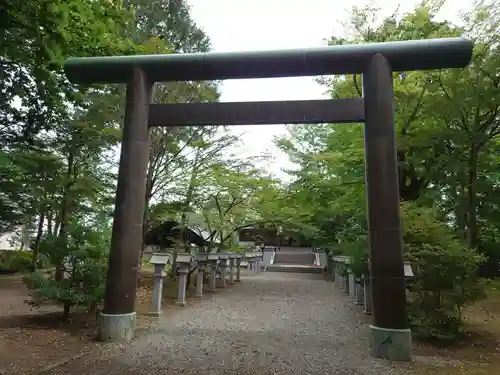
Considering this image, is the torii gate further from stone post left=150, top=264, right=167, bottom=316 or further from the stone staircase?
the stone staircase

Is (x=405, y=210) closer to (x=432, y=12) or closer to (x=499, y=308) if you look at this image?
(x=499, y=308)

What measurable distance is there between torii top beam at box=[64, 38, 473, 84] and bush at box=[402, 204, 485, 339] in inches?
119

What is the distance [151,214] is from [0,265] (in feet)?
34.0

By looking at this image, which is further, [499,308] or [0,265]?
[0,265]

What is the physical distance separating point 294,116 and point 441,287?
369cm

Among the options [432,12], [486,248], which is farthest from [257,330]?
[486,248]

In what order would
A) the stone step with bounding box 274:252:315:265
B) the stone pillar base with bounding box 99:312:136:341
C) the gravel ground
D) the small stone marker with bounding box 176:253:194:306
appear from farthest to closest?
the stone step with bounding box 274:252:315:265 → the small stone marker with bounding box 176:253:194:306 → the stone pillar base with bounding box 99:312:136:341 → the gravel ground

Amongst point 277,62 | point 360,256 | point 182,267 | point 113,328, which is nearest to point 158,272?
point 182,267

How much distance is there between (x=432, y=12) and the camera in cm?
1018

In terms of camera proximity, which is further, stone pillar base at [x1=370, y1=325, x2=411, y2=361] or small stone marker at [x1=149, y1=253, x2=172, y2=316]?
small stone marker at [x1=149, y1=253, x2=172, y2=316]

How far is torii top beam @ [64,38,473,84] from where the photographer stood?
221 inches

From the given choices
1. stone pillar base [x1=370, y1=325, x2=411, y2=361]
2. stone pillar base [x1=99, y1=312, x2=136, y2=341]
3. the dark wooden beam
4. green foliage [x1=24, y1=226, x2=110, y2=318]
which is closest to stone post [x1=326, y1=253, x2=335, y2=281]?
stone pillar base [x1=370, y1=325, x2=411, y2=361]

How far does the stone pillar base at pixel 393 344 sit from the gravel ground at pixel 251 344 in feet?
0.63

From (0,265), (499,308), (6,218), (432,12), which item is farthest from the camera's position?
(0,265)
